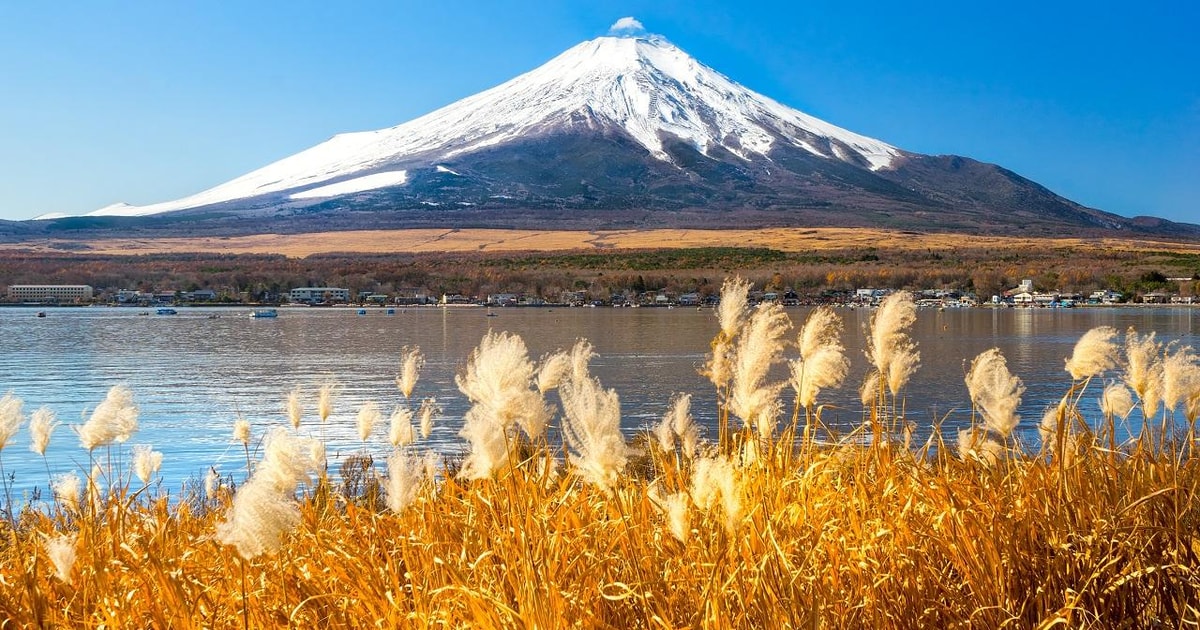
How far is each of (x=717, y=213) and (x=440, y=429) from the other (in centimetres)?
15099

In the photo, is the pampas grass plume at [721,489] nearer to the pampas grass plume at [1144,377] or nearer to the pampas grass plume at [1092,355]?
the pampas grass plume at [1092,355]

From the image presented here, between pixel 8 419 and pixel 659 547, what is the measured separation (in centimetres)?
257

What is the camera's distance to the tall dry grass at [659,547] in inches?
126

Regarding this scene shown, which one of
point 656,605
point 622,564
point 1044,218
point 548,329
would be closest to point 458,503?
point 622,564

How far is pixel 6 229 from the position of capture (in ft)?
568

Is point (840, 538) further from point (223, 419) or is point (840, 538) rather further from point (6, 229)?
point (6, 229)

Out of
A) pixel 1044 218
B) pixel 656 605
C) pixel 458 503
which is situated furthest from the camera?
pixel 1044 218

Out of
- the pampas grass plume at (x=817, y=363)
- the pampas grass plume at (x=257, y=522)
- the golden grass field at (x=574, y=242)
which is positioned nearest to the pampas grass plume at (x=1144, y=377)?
the pampas grass plume at (x=817, y=363)

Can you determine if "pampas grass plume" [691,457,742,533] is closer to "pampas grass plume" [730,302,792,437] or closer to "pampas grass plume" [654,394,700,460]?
"pampas grass plume" [730,302,792,437]

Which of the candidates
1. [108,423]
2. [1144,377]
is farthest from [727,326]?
[108,423]

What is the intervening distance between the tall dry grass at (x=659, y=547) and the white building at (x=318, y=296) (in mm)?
101035

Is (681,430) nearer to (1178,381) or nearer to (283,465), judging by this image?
(283,465)

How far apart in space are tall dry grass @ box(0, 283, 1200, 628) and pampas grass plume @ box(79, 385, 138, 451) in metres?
0.24

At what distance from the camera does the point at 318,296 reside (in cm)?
10419
